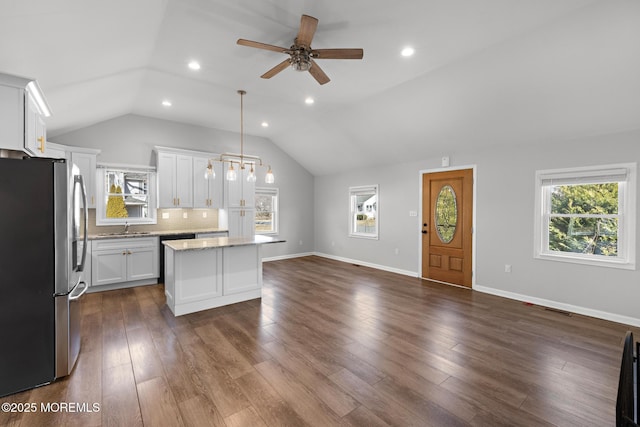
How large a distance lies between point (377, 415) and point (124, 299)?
4.09 metres

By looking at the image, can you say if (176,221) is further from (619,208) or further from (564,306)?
(619,208)

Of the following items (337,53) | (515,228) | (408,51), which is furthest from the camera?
(515,228)

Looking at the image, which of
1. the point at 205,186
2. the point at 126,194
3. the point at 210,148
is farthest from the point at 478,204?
the point at 126,194

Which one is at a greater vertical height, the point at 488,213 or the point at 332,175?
the point at 332,175

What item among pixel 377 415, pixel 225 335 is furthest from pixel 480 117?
pixel 225 335

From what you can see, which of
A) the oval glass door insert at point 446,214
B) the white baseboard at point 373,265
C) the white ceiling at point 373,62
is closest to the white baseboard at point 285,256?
the white baseboard at point 373,265

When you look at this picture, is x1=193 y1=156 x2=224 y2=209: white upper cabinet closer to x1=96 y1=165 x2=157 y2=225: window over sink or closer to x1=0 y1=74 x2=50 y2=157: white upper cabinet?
x1=96 y1=165 x2=157 y2=225: window over sink

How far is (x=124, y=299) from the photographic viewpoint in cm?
422

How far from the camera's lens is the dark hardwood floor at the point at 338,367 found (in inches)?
75.1

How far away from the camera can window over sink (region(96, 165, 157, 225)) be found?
16.6 feet

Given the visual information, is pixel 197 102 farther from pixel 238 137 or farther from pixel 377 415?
pixel 377 415

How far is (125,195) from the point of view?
529 centimetres

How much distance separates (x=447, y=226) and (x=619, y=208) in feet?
7.39

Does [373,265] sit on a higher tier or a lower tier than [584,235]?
lower
